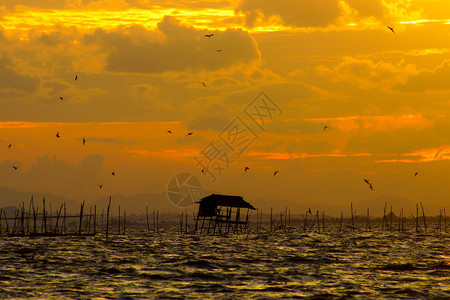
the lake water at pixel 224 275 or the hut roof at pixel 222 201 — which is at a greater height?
the hut roof at pixel 222 201

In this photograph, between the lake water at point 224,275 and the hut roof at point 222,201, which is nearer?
the lake water at point 224,275

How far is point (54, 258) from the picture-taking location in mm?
47344

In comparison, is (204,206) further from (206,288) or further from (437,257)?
(206,288)

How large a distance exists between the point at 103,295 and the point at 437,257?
103ft

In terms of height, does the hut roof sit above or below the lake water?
above

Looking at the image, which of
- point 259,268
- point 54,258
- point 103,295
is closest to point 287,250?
point 259,268

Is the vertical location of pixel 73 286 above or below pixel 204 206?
below

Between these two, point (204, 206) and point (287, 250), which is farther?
point (204, 206)

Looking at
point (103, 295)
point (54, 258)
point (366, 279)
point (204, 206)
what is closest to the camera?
point (103, 295)

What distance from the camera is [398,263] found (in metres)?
44.4

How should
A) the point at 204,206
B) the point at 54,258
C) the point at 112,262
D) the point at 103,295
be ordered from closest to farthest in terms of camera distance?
the point at 103,295
the point at 112,262
the point at 54,258
the point at 204,206

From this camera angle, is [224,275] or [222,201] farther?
[222,201]

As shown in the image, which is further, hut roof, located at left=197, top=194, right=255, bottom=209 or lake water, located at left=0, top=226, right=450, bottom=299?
hut roof, located at left=197, top=194, right=255, bottom=209

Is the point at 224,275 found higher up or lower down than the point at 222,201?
lower down
